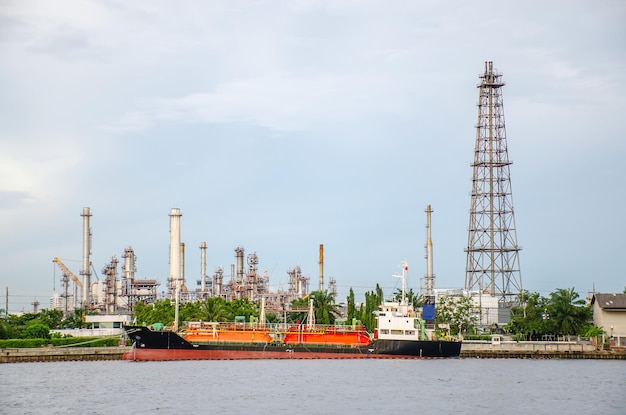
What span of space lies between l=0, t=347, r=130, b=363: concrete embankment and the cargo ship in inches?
110

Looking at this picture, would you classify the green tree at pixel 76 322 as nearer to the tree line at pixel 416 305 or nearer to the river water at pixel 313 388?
the tree line at pixel 416 305

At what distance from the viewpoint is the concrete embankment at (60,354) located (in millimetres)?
114688

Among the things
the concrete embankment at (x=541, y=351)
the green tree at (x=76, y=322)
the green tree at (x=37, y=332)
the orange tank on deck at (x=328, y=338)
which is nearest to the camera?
the orange tank on deck at (x=328, y=338)

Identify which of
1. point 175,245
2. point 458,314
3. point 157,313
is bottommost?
point 458,314

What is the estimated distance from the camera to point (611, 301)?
455ft

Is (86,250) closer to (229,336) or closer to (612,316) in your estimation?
(229,336)

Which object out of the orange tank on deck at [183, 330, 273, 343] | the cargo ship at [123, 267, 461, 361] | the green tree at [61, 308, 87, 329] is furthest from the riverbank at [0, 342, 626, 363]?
the green tree at [61, 308, 87, 329]

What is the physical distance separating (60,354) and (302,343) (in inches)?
1146

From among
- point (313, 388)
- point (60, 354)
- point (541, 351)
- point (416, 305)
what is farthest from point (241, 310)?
point (313, 388)

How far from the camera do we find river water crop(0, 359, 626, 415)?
68.9 metres

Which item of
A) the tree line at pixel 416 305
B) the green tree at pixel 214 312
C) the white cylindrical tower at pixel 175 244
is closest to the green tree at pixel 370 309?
the tree line at pixel 416 305

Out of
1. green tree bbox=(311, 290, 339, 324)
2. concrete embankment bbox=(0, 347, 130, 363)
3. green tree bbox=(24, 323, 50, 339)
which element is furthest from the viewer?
green tree bbox=(311, 290, 339, 324)

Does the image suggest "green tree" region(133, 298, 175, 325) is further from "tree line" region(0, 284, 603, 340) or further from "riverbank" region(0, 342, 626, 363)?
"riverbank" region(0, 342, 626, 363)

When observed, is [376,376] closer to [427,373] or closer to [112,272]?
[427,373]
